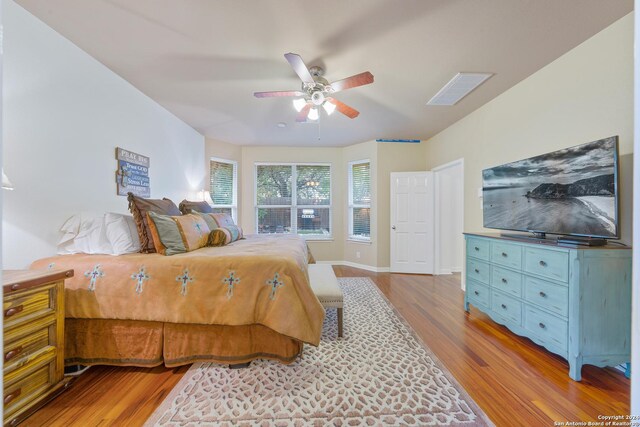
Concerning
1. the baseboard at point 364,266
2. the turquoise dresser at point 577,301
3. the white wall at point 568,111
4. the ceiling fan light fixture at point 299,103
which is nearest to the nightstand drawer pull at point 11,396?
the ceiling fan light fixture at point 299,103

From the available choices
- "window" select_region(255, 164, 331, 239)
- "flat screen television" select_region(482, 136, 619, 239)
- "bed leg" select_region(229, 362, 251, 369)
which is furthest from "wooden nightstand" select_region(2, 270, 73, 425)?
"window" select_region(255, 164, 331, 239)

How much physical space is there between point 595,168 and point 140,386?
3.52 m

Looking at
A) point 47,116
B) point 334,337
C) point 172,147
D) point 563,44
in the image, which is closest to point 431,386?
point 334,337

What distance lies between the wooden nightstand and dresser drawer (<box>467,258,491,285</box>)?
339cm

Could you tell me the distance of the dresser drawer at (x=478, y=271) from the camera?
2.63 meters

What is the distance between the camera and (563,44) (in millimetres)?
2180

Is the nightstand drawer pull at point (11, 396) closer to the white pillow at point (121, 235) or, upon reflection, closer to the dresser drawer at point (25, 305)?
the dresser drawer at point (25, 305)

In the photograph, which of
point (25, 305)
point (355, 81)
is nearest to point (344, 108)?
point (355, 81)

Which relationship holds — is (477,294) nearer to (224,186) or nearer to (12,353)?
(12,353)

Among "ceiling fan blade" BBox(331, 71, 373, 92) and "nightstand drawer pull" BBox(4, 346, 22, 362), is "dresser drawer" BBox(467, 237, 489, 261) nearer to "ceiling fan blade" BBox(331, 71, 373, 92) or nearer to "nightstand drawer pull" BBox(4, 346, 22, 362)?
"ceiling fan blade" BBox(331, 71, 373, 92)

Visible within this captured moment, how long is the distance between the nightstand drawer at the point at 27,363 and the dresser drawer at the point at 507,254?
11.2 feet

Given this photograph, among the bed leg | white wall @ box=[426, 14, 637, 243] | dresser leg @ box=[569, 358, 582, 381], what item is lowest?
the bed leg

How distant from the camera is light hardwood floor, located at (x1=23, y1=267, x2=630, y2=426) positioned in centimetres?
157

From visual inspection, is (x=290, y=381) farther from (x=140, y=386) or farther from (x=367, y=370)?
(x=140, y=386)
